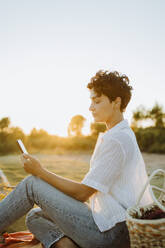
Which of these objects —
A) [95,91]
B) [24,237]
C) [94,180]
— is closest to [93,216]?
[94,180]

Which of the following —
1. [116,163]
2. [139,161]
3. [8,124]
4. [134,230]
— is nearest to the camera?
[134,230]

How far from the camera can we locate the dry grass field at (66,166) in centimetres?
699

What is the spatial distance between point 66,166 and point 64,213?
7.95 m

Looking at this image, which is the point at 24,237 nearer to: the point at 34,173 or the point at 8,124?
the point at 34,173

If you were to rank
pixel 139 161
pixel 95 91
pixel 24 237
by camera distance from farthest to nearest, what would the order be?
pixel 24 237
pixel 95 91
pixel 139 161

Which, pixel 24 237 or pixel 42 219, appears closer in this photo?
pixel 42 219

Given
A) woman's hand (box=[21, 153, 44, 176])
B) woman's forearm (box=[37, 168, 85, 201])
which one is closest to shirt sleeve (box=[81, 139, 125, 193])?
woman's forearm (box=[37, 168, 85, 201])

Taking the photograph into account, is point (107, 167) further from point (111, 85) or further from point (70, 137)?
point (70, 137)

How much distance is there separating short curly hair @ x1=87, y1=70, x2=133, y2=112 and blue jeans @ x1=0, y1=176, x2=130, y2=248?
31.7 inches

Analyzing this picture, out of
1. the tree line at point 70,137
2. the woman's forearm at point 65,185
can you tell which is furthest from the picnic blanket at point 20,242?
the tree line at point 70,137

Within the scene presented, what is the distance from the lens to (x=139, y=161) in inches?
79.8

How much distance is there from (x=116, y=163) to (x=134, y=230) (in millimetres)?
447

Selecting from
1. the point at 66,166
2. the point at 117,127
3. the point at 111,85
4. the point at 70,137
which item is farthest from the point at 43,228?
the point at 70,137

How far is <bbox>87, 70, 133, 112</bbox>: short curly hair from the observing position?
216cm
